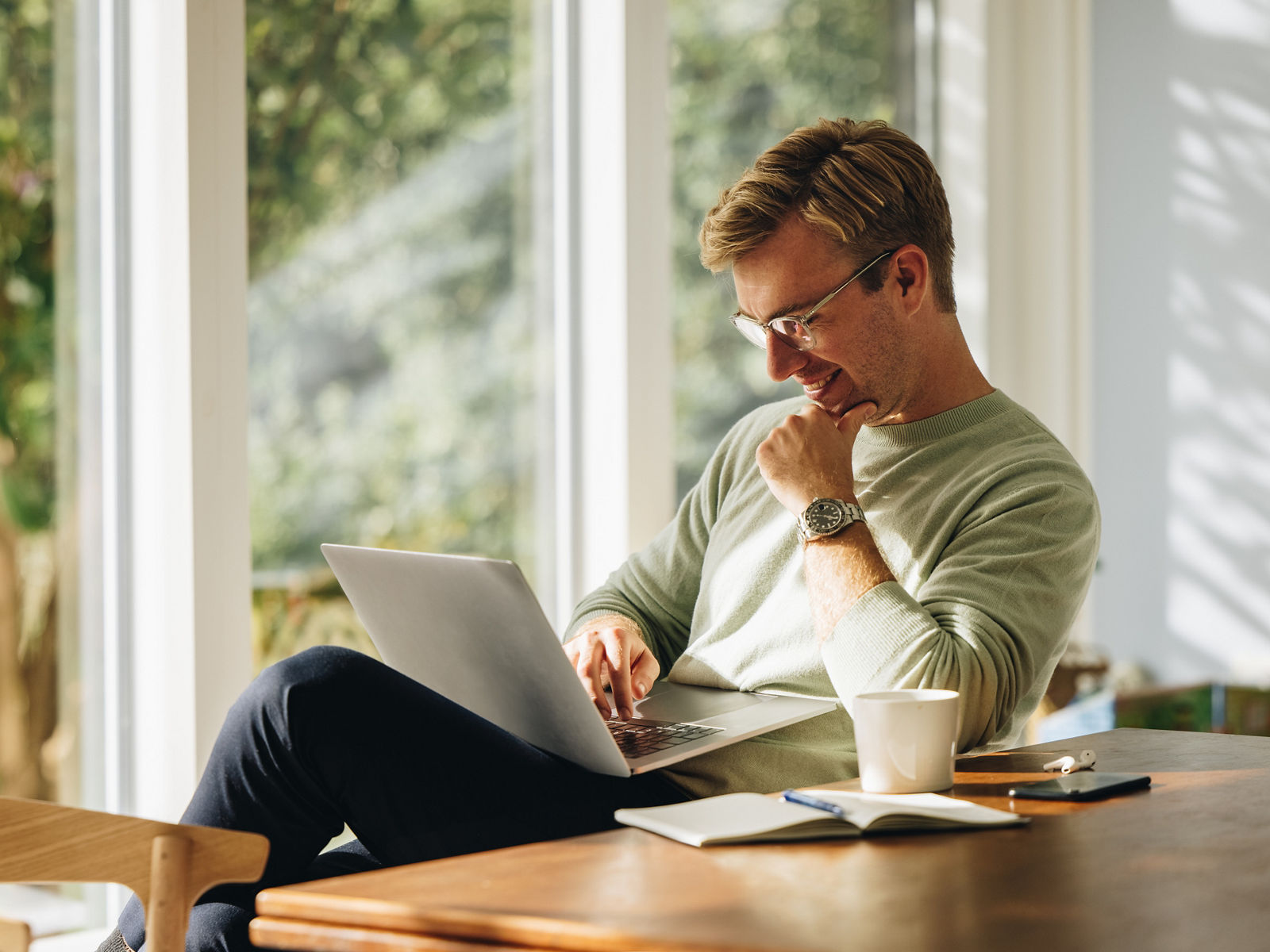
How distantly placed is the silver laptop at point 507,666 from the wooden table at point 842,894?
290 mm

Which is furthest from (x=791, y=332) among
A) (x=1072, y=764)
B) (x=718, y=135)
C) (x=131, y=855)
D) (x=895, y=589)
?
(x=718, y=135)

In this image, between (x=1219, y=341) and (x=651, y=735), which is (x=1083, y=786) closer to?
(x=651, y=735)

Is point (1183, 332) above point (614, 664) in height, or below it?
above

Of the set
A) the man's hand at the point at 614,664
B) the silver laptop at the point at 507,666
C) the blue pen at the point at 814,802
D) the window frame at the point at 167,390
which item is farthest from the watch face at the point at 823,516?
the window frame at the point at 167,390

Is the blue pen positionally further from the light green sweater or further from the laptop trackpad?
the laptop trackpad

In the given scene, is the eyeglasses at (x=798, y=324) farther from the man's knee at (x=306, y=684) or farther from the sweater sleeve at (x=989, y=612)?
the man's knee at (x=306, y=684)

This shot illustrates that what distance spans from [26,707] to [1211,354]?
2.65 m

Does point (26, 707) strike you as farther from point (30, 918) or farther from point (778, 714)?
point (778, 714)

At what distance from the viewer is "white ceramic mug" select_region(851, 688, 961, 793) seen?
0.93 metres

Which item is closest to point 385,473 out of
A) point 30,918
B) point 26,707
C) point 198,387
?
point 198,387

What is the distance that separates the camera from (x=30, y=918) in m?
1.70

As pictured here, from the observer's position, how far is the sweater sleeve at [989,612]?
117cm

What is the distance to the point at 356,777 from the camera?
1131 millimetres

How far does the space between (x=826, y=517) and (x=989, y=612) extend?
0.61 feet
